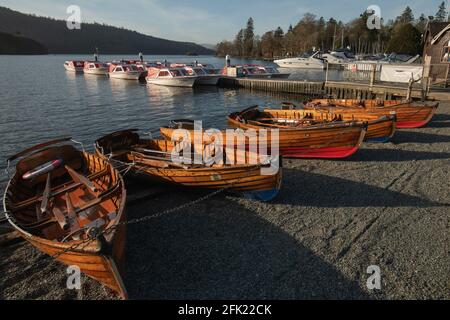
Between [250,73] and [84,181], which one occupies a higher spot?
[250,73]

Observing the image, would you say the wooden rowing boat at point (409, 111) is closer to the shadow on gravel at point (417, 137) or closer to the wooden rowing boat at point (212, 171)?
the shadow on gravel at point (417, 137)

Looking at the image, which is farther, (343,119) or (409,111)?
(409,111)

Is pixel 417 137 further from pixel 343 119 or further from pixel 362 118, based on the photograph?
pixel 343 119

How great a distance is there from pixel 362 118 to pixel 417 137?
2.88m

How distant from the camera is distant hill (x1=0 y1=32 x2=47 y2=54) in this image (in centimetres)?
14738

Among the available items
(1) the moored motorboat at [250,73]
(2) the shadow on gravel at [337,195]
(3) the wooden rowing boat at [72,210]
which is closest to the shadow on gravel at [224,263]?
(3) the wooden rowing boat at [72,210]

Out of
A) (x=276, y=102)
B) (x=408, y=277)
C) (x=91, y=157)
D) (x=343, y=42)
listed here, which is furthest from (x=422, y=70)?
(x=343, y=42)

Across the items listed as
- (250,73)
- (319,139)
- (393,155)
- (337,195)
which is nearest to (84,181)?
(337,195)

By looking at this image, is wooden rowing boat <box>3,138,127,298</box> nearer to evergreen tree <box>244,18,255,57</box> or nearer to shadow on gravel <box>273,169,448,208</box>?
shadow on gravel <box>273,169,448,208</box>

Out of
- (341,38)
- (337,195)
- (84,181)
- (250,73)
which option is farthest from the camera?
(341,38)

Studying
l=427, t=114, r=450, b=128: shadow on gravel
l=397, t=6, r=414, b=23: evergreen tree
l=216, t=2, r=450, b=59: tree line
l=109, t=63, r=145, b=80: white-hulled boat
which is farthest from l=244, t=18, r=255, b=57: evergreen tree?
l=427, t=114, r=450, b=128: shadow on gravel

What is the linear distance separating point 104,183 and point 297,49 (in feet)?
369

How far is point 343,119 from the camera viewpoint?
585 inches

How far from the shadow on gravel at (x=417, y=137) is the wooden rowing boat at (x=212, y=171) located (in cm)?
900
